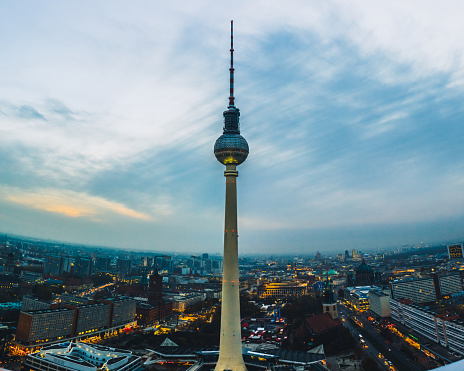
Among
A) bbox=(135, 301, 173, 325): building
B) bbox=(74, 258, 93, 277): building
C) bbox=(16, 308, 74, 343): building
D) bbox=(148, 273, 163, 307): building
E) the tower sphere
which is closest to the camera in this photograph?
the tower sphere

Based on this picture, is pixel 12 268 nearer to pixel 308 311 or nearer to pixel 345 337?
pixel 308 311

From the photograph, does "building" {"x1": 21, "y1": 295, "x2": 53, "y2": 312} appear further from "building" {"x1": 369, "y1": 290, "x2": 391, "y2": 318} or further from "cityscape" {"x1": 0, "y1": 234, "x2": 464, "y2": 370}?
"building" {"x1": 369, "y1": 290, "x2": 391, "y2": 318}

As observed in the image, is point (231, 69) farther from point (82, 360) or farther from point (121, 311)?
point (121, 311)

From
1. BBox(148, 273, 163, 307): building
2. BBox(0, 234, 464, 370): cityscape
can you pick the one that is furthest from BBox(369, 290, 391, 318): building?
BBox(148, 273, 163, 307): building

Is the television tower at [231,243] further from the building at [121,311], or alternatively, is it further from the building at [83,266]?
the building at [83,266]

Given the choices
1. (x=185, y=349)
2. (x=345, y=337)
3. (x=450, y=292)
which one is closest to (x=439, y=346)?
(x=345, y=337)

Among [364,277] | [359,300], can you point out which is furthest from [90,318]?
[364,277]
